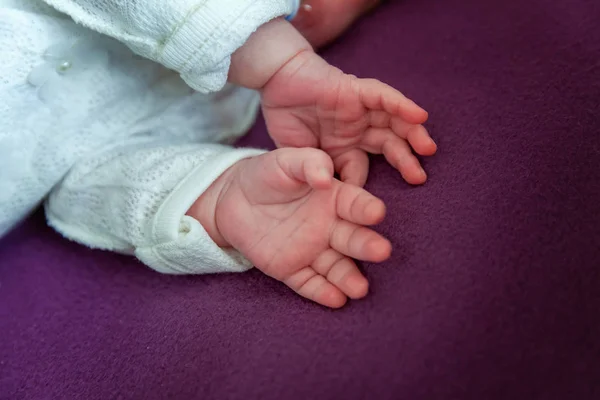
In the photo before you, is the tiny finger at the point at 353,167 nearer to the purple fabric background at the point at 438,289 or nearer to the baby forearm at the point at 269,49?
the purple fabric background at the point at 438,289

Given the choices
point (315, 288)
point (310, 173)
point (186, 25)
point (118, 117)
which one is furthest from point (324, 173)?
point (118, 117)

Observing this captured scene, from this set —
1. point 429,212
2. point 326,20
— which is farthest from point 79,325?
point 326,20

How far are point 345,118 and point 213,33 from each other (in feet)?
0.54

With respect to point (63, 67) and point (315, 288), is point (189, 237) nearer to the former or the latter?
point (315, 288)

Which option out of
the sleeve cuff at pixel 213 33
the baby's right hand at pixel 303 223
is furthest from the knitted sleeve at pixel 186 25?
the baby's right hand at pixel 303 223

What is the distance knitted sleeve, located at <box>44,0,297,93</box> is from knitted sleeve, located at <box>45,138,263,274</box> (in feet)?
0.32

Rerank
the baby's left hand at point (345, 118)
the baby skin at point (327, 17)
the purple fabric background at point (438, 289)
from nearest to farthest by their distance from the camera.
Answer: the purple fabric background at point (438, 289)
the baby's left hand at point (345, 118)
the baby skin at point (327, 17)

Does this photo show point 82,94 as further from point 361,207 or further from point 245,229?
point 361,207

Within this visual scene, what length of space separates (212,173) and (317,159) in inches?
6.5

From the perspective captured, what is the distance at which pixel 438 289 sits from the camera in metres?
0.48

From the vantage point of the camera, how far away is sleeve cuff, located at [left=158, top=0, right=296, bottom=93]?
584mm

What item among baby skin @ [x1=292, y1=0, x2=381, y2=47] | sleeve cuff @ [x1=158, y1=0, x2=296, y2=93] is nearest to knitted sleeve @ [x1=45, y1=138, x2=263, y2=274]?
sleeve cuff @ [x1=158, y1=0, x2=296, y2=93]

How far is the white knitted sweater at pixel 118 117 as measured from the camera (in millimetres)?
600

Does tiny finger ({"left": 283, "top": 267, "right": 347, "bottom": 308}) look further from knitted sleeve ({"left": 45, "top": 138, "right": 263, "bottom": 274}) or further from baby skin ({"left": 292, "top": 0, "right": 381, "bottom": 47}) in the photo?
baby skin ({"left": 292, "top": 0, "right": 381, "bottom": 47})
